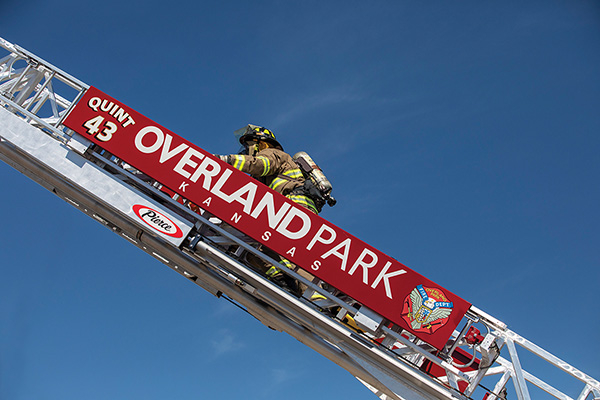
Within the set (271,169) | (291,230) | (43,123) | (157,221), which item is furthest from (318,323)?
(43,123)

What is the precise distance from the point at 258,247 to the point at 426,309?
247cm

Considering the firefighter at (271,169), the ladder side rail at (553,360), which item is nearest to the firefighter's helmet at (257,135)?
the firefighter at (271,169)

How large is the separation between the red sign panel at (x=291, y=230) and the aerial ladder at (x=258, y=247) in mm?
14

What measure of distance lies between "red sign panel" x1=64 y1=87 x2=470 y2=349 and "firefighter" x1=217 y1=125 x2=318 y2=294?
673mm

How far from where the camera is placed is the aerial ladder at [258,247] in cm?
754

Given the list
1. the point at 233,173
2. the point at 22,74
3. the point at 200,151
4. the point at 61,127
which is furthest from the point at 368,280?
the point at 22,74

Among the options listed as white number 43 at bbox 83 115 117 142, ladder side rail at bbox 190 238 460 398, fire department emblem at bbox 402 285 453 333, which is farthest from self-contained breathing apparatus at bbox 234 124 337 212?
white number 43 at bbox 83 115 117 142

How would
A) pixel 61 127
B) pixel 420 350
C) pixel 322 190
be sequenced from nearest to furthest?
pixel 420 350 < pixel 61 127 < pixel 322 190

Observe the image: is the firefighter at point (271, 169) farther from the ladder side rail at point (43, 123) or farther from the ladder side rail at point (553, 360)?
the ladder side rail at point (553, 360)

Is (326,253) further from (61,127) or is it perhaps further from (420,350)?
(61,127)

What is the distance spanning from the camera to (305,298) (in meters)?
7.66

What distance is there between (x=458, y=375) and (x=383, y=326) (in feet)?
3.93

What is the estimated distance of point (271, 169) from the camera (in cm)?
960

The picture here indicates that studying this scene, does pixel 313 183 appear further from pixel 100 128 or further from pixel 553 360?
pixel 553 360
